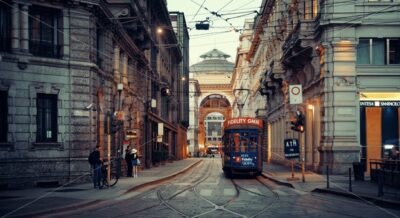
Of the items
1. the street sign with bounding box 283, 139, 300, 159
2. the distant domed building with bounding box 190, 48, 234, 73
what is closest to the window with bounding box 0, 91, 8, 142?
the street sign with bounding box 283, 139, 300, 159

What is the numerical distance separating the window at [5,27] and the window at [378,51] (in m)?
17.6

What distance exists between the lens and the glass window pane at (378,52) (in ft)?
102

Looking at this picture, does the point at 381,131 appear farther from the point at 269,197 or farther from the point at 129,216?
the point at 129,216

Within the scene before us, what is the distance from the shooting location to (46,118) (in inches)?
981

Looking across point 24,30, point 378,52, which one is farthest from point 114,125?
point 378,52

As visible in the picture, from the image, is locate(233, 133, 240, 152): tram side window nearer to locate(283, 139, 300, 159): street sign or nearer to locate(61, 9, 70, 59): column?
locate(283, 139, 300, 159): street sign

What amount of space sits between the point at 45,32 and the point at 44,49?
2.48ft

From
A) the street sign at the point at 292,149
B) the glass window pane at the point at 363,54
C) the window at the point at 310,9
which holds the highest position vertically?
the window at the point at 310,9

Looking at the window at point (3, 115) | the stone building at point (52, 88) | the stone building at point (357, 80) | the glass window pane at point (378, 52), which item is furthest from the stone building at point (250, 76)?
the window at point (3, 115)

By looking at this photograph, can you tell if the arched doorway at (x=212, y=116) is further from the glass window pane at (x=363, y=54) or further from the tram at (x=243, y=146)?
the glass window pane at (x=363, y=54)

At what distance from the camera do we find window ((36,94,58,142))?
24641mm

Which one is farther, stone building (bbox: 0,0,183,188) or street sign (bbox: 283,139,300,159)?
street sign (bbox: 283,139,300,159)

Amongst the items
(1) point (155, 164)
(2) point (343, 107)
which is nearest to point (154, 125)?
(1) point (155, 164)

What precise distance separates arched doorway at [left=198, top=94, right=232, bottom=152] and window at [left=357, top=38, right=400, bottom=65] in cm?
12849
